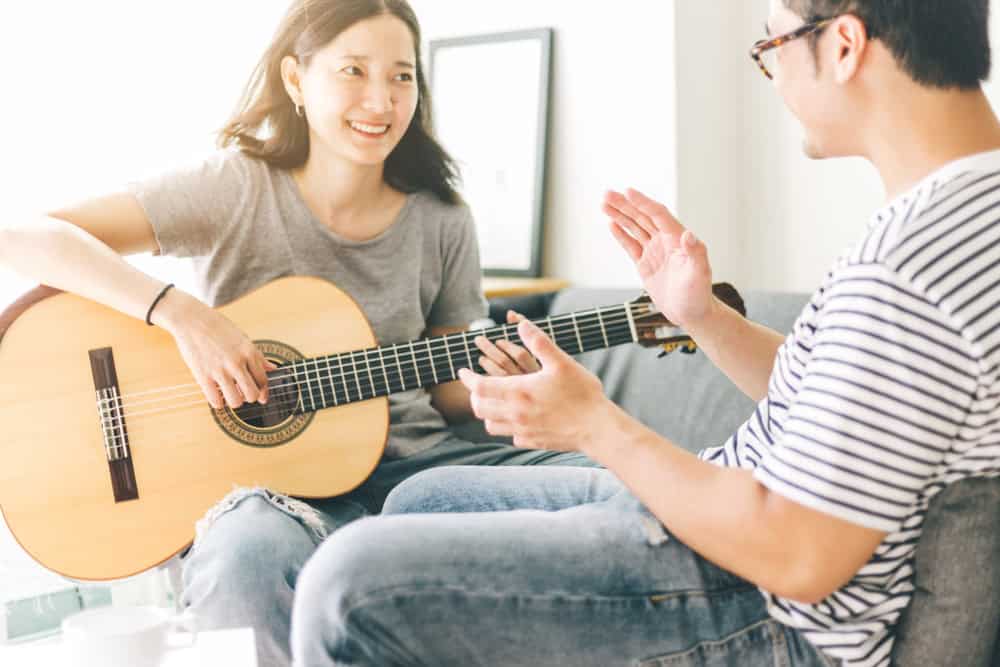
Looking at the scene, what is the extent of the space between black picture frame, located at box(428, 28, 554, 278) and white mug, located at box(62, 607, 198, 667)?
173cm

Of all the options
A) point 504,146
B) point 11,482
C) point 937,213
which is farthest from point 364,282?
point 937,213

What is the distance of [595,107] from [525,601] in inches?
68.7

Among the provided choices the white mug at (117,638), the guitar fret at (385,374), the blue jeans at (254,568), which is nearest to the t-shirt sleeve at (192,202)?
the guitar fret at (385,374)

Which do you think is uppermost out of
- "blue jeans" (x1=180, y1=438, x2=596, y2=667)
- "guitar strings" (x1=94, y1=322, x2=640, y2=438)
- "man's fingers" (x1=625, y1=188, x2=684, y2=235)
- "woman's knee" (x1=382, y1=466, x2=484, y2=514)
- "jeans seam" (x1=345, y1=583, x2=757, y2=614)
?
"man's fingers" (x1=625, y1=188, x2=684, y2=235)

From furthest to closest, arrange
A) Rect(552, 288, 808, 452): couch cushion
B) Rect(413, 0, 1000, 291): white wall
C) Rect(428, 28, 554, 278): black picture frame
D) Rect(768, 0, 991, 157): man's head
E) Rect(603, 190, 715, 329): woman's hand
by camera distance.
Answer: Rect(428, 28, 554, 278): black picture frame → Rect(413, 0, 1000, 291): white wall → Rect(552, 288, 808, 452): couch cushion → Rect(603, 190, 715, 329): woman's hand → Rect(768, 0, 991, 157): man's head

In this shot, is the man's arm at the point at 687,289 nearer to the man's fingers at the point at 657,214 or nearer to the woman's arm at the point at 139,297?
the man's fingers at the point at 657,214

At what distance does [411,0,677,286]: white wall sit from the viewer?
2.35 metres

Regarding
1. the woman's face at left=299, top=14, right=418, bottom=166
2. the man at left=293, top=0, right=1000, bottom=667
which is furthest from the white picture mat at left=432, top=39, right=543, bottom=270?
the man at left=293, top=0, right=1000, bottom=667

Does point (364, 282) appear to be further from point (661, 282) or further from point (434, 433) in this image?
point (661, 282)

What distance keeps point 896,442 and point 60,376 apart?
4.00ft

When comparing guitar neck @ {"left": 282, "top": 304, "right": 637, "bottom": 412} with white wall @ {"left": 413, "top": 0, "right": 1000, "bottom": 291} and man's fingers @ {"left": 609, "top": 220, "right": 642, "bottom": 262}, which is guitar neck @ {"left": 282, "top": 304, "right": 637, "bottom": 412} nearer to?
man's fingers @ {"left": 609, "top": 220, "right": 642, "bottom": 262}

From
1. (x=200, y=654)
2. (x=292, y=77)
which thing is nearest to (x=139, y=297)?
(x=292, y=77)

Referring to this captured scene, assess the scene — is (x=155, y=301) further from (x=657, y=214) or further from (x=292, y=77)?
(x=657, y=214)

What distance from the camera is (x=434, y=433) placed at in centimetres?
182
